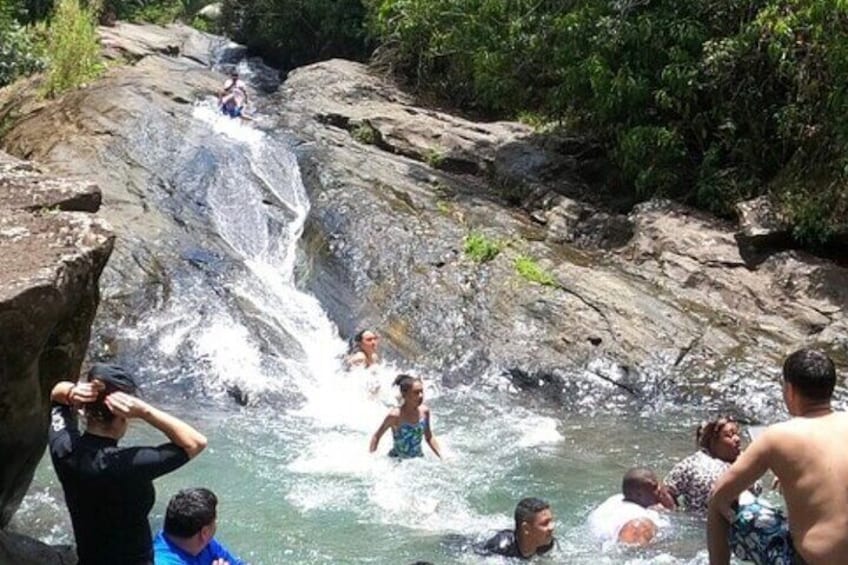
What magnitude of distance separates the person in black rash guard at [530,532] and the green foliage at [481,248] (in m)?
7.70

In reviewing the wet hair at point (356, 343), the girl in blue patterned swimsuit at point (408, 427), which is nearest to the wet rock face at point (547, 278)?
the wet hair at point (356, 343)

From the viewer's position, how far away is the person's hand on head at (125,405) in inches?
156

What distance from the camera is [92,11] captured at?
20.6 meters

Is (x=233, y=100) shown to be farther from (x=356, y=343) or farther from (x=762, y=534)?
(x=762, y=534)

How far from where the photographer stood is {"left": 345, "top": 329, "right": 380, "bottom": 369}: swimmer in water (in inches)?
443

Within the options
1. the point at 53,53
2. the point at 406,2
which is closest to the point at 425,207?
the point at 406,2

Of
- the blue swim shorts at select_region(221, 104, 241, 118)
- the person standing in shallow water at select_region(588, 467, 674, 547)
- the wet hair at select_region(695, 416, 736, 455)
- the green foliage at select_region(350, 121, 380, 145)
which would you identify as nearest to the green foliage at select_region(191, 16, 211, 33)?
the blue swim shorts at select_region(221, 104, 241, 118)

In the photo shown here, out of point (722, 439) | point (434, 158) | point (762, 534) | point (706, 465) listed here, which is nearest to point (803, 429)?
point (762, 534)

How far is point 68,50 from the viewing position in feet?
62.2

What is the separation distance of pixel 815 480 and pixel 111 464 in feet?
8.78

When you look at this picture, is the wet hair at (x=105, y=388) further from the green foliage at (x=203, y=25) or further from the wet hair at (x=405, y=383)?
the green foliage at (x=203, y=25)

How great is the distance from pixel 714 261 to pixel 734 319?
1.32m

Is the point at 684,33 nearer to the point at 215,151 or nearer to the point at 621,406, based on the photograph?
the point at 621,406

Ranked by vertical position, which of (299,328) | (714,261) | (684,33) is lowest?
(299,328)
